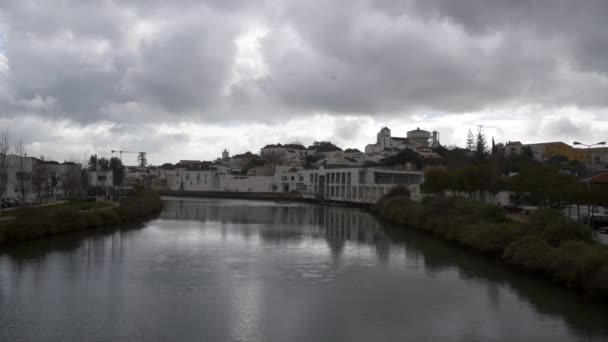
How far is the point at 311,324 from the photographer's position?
33.7 feet

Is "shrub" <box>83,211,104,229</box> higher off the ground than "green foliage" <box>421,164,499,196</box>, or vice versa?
"green foliage" <box>421,164,499,196</box>

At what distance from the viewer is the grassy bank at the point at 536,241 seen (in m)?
12.3

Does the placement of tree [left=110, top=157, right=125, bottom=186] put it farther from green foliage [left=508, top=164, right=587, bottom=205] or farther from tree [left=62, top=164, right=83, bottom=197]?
green foliage [left=508, top=164, right=587, bottom=205]

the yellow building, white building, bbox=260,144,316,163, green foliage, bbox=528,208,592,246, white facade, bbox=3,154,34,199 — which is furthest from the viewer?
white building, bbox=260,144,316,163

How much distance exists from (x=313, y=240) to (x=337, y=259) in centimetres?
558

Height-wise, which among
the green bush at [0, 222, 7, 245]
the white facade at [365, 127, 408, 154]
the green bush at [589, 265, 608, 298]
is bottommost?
the green bush at [589, 265, 608, 298]

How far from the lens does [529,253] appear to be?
1524 cm

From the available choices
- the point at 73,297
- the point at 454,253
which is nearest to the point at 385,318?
the point at 73,297

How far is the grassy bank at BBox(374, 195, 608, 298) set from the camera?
40.4ft

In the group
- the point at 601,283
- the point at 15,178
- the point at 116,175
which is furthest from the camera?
the point at 116,175

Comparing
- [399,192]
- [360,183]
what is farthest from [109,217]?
[360,183]

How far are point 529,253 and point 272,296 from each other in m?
7.85

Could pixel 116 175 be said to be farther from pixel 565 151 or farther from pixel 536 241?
pixel 565 151

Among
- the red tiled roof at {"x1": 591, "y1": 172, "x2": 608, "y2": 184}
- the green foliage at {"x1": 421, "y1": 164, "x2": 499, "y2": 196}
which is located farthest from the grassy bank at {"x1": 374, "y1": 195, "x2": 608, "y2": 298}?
the red tiled roof at {"x1": 591, "y1": 172, "x2": 608, "y2": 184}
